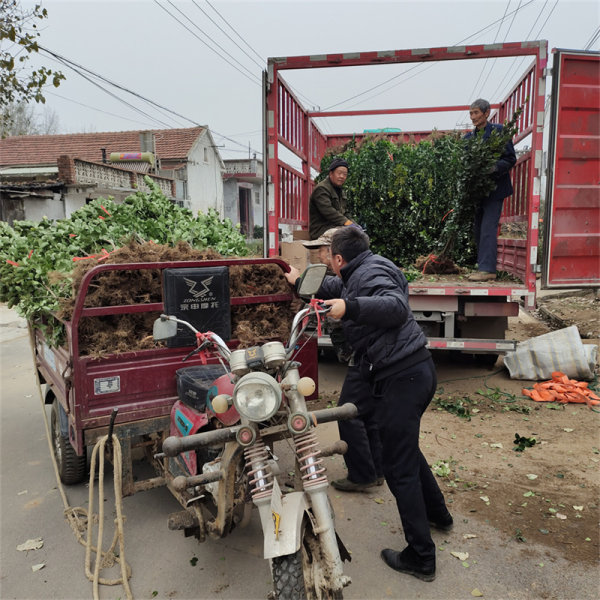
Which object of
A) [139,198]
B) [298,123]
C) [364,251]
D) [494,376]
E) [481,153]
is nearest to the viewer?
[364,251]

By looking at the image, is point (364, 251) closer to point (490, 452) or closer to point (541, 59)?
point (490, 452)

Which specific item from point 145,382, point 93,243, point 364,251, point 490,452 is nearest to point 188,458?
point 145,382

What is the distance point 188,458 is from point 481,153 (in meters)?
4.57

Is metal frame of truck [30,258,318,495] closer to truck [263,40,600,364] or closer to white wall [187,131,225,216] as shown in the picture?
truck [263,40,600,364]

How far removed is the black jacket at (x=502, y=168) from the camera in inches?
229

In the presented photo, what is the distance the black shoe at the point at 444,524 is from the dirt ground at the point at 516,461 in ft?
0.66

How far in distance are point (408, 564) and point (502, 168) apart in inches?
175

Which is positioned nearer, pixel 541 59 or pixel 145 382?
pixel 145 382

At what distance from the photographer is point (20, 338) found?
32.1 feet

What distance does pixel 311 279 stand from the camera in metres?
2.53

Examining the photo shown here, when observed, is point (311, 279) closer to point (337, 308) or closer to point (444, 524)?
point (337, 308)

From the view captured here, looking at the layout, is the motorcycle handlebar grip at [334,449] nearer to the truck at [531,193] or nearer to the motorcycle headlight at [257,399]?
the motorcycle headlight at [257,399]

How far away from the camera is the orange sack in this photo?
542cm

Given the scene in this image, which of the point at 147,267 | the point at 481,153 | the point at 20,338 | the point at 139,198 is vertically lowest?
the point at 20,338
